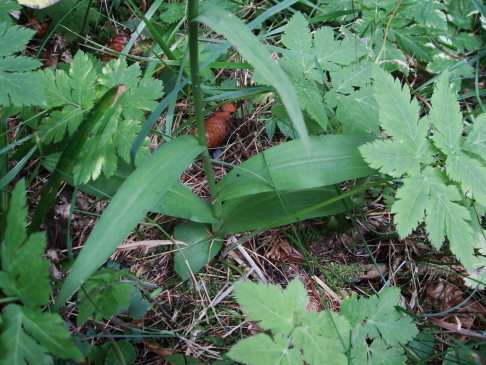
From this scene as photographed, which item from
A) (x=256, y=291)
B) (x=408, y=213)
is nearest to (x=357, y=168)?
(x=408, y=213)

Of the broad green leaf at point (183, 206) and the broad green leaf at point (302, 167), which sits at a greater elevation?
the broad green leaf at point (302, 167)

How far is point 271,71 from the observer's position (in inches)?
30.3

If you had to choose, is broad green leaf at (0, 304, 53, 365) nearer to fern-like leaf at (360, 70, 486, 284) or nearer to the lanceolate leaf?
the lanceolate leaf

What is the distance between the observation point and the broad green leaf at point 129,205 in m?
0.93

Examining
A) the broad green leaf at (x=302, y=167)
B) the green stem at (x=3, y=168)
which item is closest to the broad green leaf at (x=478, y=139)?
the broad green leaf at (x=302, y=167)

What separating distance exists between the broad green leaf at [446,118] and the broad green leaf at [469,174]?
0.15ft

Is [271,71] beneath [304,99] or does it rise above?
above

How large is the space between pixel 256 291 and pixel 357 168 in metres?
0.61

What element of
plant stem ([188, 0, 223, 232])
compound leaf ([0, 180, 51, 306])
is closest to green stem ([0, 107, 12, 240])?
compound leaf ([0, 180, 51, 306])

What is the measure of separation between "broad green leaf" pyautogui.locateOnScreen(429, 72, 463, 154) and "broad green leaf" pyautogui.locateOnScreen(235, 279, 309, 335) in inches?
28.8

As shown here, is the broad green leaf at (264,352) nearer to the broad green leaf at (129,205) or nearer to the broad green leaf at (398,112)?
the broad green leaf at (129,205)

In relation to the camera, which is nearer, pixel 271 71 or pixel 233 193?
pixel 271 71

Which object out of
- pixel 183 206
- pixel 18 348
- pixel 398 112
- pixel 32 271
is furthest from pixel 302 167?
pixel 18 348

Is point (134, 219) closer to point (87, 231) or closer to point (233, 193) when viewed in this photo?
point (233, 193)
